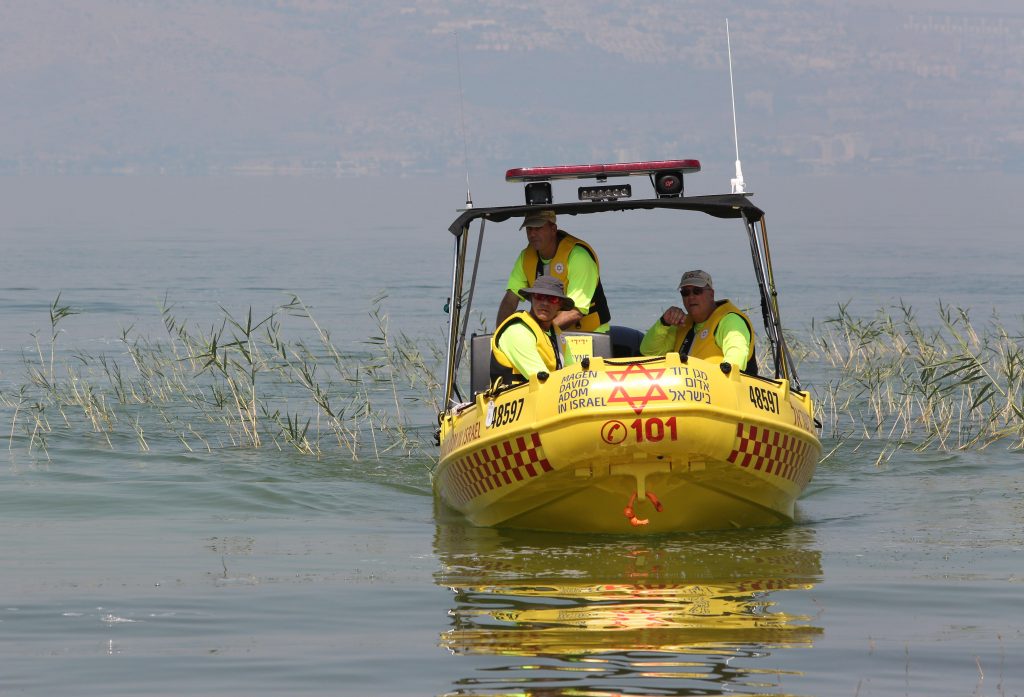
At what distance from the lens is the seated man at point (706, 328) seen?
33.0 ft

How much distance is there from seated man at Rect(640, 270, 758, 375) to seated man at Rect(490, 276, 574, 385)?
714mm

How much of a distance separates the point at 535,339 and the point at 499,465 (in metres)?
0.80

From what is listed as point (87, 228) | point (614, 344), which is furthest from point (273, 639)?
point (87, 228)

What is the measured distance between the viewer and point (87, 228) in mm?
50812

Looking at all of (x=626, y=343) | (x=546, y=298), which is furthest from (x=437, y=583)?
(x=626, y=343)

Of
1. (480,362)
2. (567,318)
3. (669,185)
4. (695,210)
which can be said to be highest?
(669,185)

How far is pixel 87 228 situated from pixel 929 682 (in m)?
46.4

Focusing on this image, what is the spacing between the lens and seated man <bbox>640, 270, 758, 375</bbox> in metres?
10.0

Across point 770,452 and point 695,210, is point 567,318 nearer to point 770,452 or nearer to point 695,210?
point 695,210

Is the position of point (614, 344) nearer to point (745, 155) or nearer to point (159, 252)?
point (159, 252)

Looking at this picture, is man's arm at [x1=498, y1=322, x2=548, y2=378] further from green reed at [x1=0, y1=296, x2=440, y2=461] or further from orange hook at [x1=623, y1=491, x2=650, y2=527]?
green reed at [x1=0, y1=296, x2=440, y2=461]

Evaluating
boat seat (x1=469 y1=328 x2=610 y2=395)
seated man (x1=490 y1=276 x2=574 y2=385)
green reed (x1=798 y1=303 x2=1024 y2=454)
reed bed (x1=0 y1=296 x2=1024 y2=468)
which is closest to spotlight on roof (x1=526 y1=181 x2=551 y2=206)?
seated man (x1=490 y1=276 x2=574 y2=385)

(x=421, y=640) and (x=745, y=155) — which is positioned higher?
(x=745, y=155)

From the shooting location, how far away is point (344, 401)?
55.9ft
